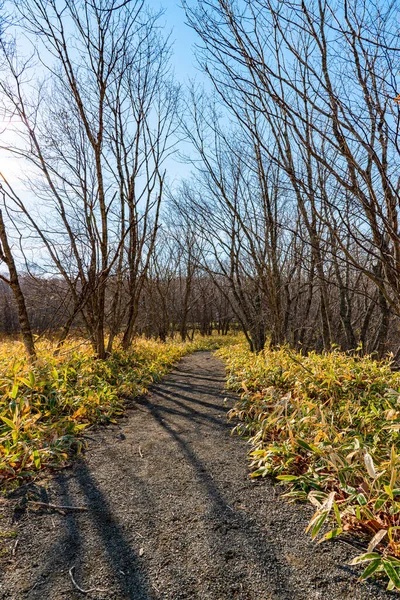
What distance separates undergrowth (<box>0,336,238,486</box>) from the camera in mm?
2145

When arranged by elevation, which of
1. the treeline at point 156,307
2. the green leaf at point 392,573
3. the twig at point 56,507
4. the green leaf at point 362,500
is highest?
the treeline at point 156,307

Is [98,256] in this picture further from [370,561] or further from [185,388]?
[370,561]

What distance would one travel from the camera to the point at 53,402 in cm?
303

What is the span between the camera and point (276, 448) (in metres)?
2.13

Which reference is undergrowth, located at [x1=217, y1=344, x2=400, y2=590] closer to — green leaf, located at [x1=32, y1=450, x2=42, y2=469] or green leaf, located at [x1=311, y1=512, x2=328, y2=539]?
green leaf, located at [x1=311, y1=512, x2=328, y2=539]

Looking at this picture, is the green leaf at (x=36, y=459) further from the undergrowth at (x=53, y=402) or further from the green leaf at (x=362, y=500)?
the green leaf at (x=362, y=500)

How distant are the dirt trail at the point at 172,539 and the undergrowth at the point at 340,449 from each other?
0.38 feet

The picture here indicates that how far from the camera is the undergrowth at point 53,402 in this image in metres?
2.14

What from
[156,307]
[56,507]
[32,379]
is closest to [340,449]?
[56,507]

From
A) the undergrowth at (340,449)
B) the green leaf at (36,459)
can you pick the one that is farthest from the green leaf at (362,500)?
the green leaf at (36,459)

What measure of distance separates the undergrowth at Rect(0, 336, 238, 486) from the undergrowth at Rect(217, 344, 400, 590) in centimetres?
135

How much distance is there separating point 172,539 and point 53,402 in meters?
2.03

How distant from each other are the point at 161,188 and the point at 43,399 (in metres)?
5.22

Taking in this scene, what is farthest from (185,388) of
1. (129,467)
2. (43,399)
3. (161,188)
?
(161,188)
